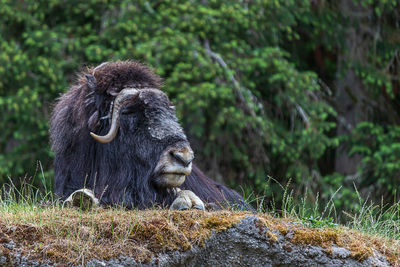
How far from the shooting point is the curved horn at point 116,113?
5410 mm

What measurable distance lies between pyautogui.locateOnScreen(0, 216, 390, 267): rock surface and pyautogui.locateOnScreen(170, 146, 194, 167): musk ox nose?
745 millimetres

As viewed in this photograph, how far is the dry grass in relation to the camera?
4.05 meters

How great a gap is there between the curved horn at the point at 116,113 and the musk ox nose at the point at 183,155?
622 mm

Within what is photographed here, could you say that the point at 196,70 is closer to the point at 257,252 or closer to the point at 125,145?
the point at 125,145

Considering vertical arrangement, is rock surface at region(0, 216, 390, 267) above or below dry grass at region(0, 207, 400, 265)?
below

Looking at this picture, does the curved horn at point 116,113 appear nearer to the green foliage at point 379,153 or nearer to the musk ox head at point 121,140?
the musk ox head at point 121,140

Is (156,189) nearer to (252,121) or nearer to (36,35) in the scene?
(252,121)

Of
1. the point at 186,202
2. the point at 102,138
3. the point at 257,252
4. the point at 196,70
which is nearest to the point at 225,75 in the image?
the point at 196,70

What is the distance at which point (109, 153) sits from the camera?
5.50m

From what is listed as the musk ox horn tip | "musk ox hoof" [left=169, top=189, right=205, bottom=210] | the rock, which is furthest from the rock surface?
the musk ox horn tip

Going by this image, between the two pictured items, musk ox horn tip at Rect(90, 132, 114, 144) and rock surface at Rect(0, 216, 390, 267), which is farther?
musk ox horn tip at Rect(90, 132, 114, 144)

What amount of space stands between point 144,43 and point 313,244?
7.55 m

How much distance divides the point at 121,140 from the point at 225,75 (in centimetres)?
664

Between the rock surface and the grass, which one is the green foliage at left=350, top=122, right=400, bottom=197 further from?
the rock surface
